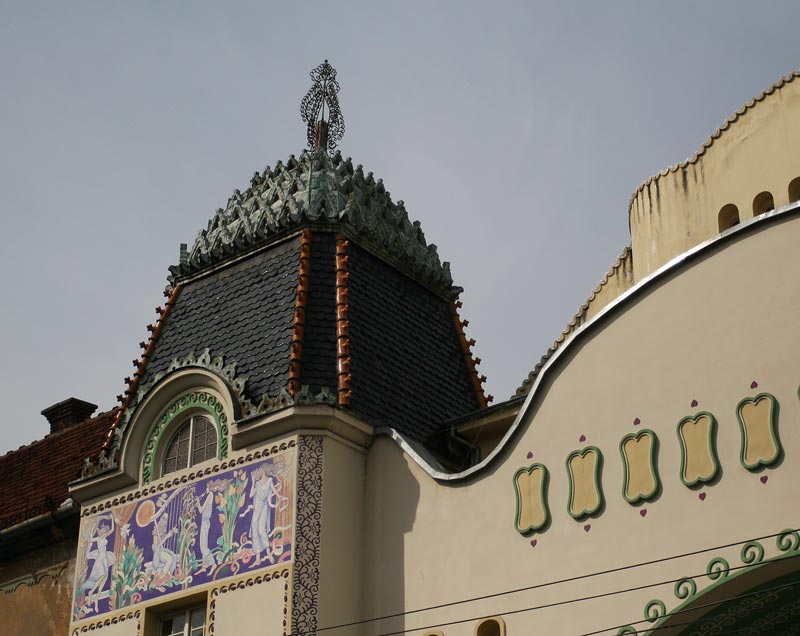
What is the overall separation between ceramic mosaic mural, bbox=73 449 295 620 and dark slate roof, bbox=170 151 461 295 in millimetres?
3617

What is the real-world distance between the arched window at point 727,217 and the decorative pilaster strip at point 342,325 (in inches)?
194

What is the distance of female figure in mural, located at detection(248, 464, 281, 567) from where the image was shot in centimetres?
1702

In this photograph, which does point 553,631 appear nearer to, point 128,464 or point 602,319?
point 602,319

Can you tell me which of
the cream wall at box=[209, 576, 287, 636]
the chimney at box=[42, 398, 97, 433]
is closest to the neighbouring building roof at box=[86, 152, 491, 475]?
the cream wall at box=[209, 576, 287, 636]

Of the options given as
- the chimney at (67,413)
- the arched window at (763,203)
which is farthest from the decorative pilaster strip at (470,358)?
the chimney at (67,413)

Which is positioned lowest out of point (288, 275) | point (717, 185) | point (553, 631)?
point (553, 631)

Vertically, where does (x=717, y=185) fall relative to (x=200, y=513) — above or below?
above

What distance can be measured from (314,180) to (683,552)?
7947 millimetres

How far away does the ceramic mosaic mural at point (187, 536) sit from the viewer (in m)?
17.1

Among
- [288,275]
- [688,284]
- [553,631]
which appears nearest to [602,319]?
[688,284]

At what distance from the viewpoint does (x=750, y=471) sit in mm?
14453

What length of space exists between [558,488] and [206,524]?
172 inches

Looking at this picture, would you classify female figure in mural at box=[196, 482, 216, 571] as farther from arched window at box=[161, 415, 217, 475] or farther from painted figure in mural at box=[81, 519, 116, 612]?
painted figure in mural at box=[81, 519, 116, 612]

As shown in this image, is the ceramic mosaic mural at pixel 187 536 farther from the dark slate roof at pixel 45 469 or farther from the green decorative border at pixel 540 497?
the green decorative border at pixel 540 497
